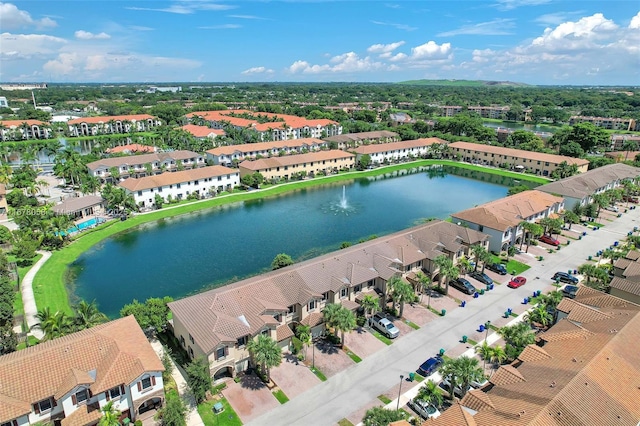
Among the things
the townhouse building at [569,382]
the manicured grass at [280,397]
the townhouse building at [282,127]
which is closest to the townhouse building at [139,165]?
the townhouse building at [282,127]

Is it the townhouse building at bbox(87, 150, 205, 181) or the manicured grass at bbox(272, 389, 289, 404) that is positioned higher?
the townhouse building at bbox(87, 150, 205, 181)

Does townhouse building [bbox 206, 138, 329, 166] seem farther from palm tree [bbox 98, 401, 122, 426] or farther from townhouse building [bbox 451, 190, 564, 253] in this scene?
palm tree [bbox 98, 401, 122, 426]

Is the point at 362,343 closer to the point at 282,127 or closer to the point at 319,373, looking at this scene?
the point at 319,373

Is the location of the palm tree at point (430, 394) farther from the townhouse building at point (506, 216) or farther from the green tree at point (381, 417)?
the townhouse building at point (506, 216)

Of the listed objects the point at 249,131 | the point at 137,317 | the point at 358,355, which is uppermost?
the point at 249,131

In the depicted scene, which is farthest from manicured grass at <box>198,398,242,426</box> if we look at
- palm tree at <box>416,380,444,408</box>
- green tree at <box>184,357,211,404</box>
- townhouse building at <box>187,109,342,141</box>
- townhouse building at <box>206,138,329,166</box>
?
townhouse building at <box>187,109,342,141</box>

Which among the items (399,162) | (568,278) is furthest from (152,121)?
(568,278)

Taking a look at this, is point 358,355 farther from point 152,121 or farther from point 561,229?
point 152,121
